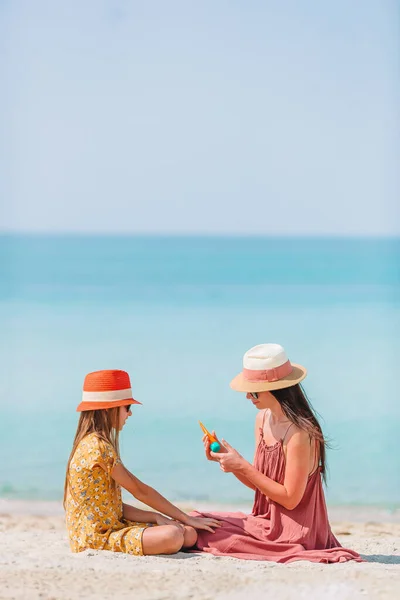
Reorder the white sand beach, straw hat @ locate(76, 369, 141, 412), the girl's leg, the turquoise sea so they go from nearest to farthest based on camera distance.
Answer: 1. the white sand beach
2. the girl's leg
3. straw hat @ locate(76, 369, 141, 412)
4. the turquoise sea

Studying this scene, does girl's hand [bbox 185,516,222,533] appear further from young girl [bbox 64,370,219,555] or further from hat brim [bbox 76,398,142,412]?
hat brim [bbox 76,398,142,412]

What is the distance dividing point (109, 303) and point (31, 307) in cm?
215

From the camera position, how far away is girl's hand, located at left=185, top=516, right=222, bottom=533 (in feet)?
11.1

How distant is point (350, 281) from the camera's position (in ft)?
112

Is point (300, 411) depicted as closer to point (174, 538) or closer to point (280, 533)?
point (280, 533)

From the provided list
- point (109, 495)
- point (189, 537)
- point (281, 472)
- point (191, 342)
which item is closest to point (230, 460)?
point (281, 472)

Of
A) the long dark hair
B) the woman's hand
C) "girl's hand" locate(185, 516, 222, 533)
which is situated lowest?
"girl's hand" locate(185, 516, 222, 533)

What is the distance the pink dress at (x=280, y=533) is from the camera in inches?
131

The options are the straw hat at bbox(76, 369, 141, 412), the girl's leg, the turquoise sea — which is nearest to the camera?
the girl's leg

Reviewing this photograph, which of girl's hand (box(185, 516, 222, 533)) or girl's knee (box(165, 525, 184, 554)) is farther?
girl's hand (box(185, 516, 222, 533))

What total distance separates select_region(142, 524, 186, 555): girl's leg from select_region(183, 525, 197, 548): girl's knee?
0.23 ft

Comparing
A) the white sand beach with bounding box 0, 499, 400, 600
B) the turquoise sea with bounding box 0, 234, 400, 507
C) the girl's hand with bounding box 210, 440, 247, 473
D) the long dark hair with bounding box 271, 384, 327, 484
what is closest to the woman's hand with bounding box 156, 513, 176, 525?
the white sand beach with bounding box 0, 499, 400, 600

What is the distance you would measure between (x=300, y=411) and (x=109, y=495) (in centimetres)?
65

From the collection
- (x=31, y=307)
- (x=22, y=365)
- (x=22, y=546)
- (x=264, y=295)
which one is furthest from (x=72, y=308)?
(x=22, y=546)
